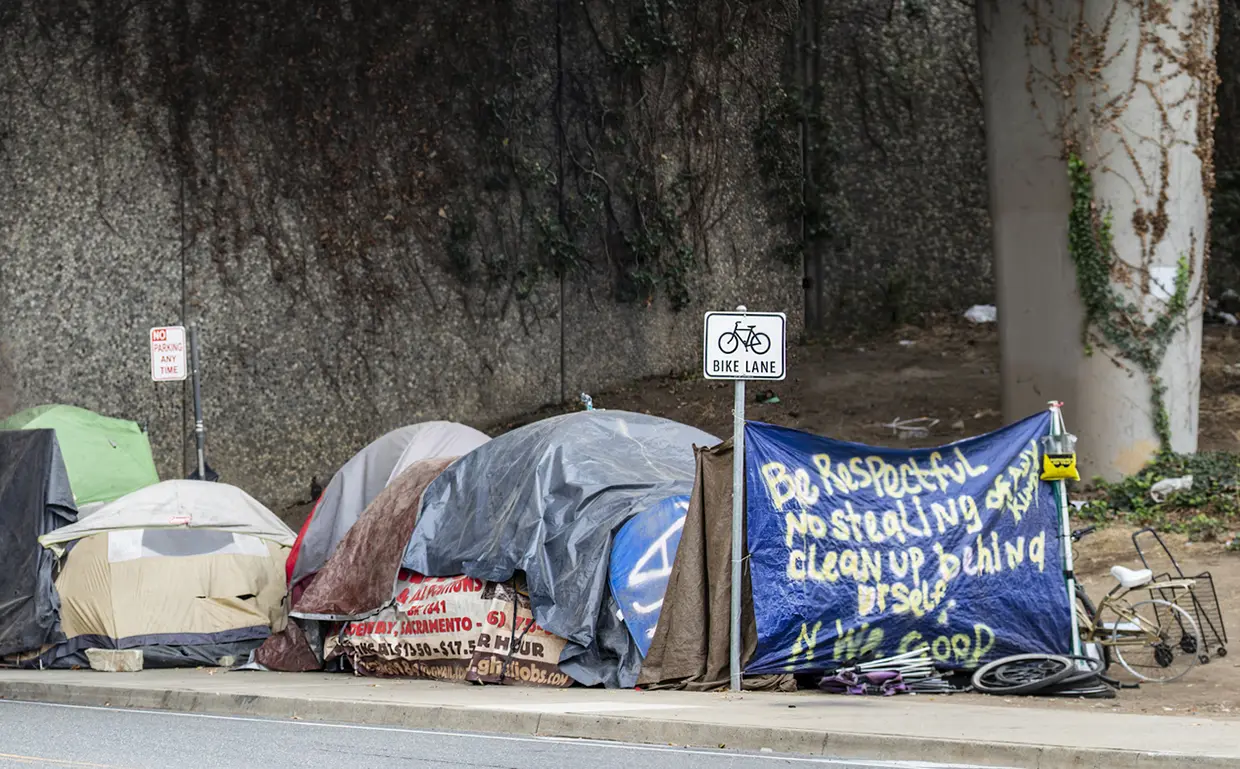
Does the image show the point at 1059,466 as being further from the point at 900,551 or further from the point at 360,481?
the point at 360,481

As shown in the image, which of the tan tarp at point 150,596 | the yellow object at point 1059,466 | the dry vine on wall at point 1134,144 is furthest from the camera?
the dry vine on wall at point 1134,144

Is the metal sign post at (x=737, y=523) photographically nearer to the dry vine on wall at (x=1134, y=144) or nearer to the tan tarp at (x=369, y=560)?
the tan tarp at (x=369, y=560)

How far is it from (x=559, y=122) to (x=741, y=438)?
14.5m

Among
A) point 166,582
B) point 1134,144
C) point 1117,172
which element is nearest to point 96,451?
point 166,582

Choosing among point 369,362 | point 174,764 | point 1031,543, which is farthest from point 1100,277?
point 174,764

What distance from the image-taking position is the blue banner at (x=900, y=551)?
11.2 metres

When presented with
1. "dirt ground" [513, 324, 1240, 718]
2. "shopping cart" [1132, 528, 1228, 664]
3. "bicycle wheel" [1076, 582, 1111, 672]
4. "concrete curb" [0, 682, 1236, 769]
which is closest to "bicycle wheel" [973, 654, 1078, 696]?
"bicycle wheel" [1076, 582, 1111, 672]

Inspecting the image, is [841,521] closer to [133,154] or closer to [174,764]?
[174,764]

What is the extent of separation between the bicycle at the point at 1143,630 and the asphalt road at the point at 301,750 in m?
3.73

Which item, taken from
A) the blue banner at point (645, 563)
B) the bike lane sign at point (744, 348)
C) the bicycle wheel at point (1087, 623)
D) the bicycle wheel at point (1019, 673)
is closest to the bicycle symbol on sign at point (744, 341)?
the bike lane sign at point (744, 348)

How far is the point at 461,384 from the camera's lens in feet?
77.7

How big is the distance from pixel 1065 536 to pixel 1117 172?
7.80 meters

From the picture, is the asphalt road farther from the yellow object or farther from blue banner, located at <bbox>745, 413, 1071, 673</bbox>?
the yellow object

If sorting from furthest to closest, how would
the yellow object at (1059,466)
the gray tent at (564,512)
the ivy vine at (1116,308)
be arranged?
the ivy vine at (1116,308), the gray tent at (564,512), the yellow object at (1059,466)
